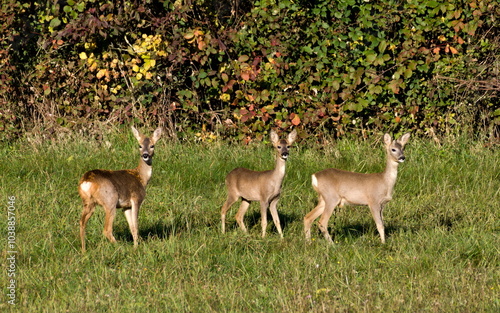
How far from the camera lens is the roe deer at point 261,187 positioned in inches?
296

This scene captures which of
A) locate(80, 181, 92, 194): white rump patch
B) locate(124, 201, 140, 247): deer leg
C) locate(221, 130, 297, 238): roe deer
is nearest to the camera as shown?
locate(80, 181, 92, 194): white rump patch

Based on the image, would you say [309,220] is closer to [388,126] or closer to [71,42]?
[388,126]

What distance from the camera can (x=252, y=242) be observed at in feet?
22.2

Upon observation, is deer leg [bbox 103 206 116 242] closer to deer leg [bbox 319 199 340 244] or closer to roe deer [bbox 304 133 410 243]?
roe deer [bbox 304 133 410 243]

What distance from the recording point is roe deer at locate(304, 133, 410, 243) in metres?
7.30

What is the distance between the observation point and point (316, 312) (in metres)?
4.92

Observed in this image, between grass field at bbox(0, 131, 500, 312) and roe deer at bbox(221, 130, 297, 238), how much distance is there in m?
0.18

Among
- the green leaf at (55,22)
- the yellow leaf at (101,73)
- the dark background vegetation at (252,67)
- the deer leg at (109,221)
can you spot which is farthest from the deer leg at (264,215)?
the green leaf at (55,22)

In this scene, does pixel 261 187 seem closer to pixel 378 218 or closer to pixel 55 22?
pixel 378 218

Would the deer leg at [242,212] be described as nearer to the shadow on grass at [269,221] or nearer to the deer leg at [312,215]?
the shadow on grass at [269,221]

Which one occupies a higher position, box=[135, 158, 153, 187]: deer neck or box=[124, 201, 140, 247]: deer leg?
box=[135, 158, 153, 187]: deer neck

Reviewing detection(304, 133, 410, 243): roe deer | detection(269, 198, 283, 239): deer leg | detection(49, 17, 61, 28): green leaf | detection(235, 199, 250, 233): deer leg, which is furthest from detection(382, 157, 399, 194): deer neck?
detection(49, 17, 61, 28): green leaf

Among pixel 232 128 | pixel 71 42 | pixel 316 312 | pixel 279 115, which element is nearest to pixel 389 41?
pixel 279 115

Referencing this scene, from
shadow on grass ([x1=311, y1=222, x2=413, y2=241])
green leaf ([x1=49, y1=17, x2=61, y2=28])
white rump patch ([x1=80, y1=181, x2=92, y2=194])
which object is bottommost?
shadow on grass ([x1=311, y1=222, x2=413, y2=241])
